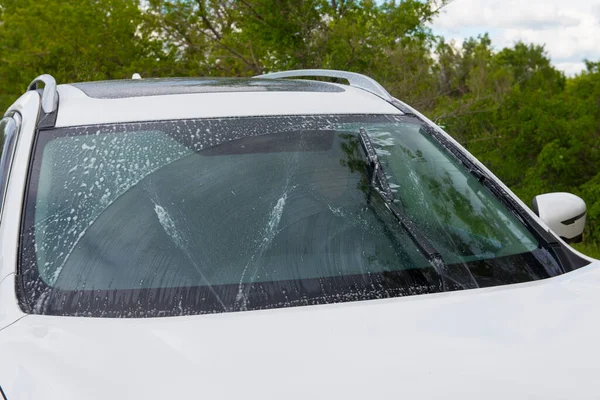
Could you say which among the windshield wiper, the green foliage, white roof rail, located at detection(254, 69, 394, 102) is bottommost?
the green foliage

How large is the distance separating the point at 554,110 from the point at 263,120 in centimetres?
899

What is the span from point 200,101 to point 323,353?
4.13 feet

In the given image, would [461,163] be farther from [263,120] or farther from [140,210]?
[140,210]

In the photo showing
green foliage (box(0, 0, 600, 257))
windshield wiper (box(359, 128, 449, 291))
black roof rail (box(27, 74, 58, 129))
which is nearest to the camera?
windshield wiper (box(359, 128, 449, 291))

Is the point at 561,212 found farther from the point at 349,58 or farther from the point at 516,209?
the point at 349,58

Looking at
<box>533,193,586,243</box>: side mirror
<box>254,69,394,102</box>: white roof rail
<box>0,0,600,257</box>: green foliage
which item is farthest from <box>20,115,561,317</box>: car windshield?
<box>0,0,600,257</box>: green foliage

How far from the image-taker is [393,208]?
2539 millimetres

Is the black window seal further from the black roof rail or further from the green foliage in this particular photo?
the green foliage

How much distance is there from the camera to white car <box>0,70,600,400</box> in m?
1.76

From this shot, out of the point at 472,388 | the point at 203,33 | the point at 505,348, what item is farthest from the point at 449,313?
the point at 203,33

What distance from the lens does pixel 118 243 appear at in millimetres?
2281

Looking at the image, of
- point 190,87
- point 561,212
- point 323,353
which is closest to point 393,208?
point 561,212

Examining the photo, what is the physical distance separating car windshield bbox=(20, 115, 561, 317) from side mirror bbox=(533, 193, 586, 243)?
26 cm

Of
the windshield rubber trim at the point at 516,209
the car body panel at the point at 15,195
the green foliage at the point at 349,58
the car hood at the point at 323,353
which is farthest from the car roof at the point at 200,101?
the green foliage at the point at 349,58
